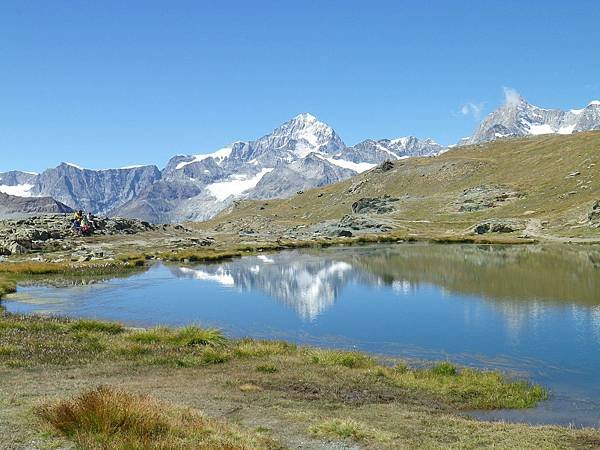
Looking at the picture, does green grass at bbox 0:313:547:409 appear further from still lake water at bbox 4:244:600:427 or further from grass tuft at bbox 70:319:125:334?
still lake water at bbox 4:244:600:427

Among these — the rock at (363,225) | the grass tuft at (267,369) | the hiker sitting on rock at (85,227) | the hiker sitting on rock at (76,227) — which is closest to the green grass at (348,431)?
the grass tuft at (267,369)

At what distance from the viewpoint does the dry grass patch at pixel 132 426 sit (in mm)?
13039

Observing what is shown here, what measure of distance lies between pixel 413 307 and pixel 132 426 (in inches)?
1566

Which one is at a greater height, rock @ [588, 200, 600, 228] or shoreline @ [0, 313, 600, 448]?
rock @ [588, 200, 600, 228]

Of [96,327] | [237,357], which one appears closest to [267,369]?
[237,357]

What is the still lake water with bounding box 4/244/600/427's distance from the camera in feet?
102

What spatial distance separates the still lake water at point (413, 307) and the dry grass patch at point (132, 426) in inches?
473

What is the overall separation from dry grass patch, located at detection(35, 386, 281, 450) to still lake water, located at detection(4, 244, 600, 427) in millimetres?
12008

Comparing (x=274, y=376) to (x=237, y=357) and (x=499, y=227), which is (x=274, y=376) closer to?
(x=237, y=357)

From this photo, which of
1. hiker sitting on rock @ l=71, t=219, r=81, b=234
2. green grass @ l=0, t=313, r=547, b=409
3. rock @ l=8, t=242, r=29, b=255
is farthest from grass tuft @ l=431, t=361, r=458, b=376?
hiker sitting on rock @ l=71, t=219, r=81, b=234

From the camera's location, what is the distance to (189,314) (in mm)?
50500

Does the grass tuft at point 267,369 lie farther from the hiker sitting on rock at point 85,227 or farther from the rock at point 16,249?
the hiker sitting on rock at point 85,227

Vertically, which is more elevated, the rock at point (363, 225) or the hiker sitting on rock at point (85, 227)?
the rock at point (363, 225)

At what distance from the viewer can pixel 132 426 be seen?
13.9m
